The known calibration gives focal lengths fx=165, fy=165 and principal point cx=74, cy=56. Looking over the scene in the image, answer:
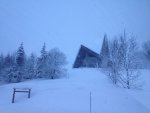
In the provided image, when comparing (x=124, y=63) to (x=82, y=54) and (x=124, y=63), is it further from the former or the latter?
(x=82, y=54)

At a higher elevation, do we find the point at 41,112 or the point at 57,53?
the point at 57,53

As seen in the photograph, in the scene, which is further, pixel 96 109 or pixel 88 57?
pixel 88 57

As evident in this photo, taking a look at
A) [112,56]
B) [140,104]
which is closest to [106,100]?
[140,104]

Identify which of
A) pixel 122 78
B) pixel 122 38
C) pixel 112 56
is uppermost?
pixel 122 38

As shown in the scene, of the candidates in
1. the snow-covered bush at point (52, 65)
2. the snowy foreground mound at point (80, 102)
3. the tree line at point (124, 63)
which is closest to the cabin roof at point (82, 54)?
the snow-covered bush at point (52, 65)

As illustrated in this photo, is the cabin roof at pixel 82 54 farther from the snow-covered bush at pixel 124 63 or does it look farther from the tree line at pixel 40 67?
the snow-covered bush at pixel 124 63

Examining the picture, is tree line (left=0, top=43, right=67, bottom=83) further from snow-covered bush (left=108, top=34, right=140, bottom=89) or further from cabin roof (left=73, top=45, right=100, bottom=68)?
snow-covered bush (left=108, top=34, right=140, bottom=89)

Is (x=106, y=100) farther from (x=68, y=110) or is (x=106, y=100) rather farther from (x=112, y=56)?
(x=112, y=56)

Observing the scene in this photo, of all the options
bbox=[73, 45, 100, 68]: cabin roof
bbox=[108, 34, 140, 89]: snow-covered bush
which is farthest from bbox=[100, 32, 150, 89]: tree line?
bbox=[73, 45, 100, 68]: cabin roof

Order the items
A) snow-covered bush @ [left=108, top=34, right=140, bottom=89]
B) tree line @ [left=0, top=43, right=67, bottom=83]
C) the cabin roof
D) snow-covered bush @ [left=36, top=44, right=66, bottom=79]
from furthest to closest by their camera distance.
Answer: the cabin roof, tree line @ [left=0, top=43, right=67, bottom=83], snow-covered bush @ [left=36, top=44, right=66, bottom=79], snow-covered bush @ [left=108, top=34, right=140, bottom=89]

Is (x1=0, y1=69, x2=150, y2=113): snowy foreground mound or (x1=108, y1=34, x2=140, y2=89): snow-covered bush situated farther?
(x1=108, y1=34, x2=140, y2=89): snow-covered bush

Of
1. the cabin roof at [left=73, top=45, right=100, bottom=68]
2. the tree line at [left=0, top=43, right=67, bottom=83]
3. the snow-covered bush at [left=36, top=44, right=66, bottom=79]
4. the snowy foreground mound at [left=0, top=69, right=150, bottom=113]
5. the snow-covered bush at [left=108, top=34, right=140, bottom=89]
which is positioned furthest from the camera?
the cabin roof at [left=73, top=45, right=100, bottom=68]

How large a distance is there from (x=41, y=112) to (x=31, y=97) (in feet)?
14.1

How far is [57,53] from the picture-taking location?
95.5 feet
